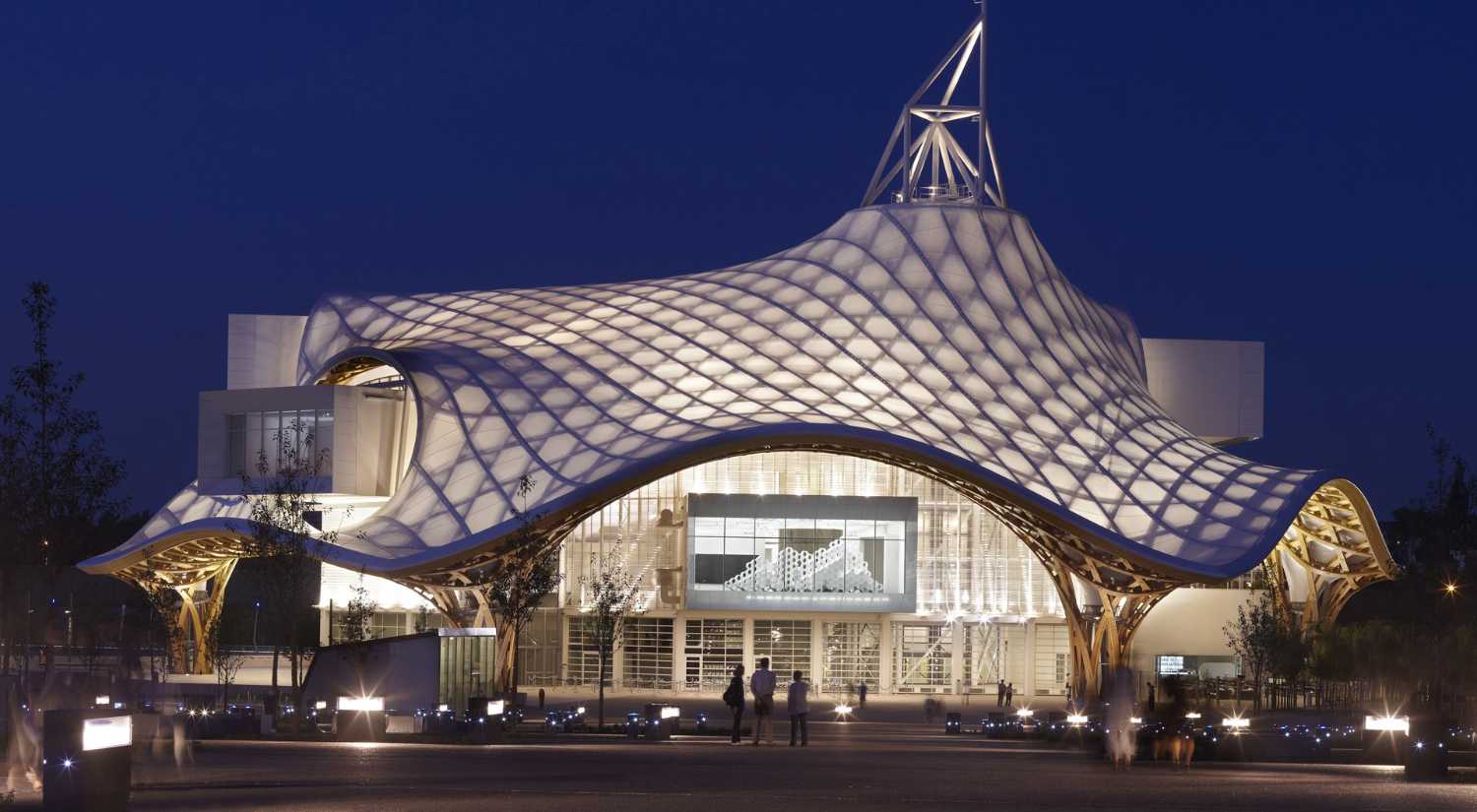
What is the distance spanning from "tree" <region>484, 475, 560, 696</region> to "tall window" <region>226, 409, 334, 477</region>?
9.32 metres

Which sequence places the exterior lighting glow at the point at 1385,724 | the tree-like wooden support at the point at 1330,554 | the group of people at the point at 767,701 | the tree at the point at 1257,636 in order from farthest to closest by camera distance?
the tree at the point at 1257,636
the tree-like wooden support at the point at 1330,554
the group of people at the point at 767,701
the exterior lighting glow at the point at 1385,724

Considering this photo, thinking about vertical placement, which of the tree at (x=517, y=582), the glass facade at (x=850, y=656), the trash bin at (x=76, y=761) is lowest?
the glass facade at (x=850, y=656)

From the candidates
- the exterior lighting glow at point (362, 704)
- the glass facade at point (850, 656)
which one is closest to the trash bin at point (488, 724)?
the exterior lighting glow at point (362, 704)

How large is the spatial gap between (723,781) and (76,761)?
8.59 m

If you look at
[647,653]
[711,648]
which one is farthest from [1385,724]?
[647,653]

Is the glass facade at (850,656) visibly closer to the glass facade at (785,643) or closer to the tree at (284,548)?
the glass facade at (785,643)

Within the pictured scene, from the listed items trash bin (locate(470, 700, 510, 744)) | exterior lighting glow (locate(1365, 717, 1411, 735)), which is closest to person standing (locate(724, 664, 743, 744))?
trash bin (locate(470, 700, 510, 744))

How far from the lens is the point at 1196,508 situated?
5628 cm

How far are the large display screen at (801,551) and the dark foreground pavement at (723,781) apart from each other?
4458 cm

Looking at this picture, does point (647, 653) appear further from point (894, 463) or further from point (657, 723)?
point (657, 723)

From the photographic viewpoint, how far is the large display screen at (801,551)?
78812 mm

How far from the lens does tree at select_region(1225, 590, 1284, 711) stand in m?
68.3

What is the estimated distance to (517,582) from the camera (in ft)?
171

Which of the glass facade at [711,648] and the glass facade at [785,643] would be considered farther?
the glass facade at [785,643]
